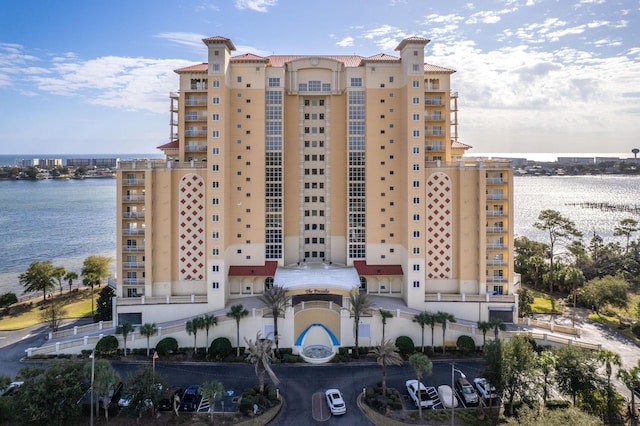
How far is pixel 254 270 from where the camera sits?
46562mm

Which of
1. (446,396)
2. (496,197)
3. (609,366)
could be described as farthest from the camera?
(496,197)

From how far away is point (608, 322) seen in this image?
46.1m

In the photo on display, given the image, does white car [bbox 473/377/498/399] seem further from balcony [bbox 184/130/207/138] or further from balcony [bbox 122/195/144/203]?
balcony [bbox 122/195/144/203]

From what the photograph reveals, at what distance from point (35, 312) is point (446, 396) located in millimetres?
50042

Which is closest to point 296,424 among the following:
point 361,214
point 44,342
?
point 361,214

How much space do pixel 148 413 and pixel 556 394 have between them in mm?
31100

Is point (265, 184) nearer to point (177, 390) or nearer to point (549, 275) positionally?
point (177, 390)

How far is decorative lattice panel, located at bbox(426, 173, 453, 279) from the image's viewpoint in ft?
150

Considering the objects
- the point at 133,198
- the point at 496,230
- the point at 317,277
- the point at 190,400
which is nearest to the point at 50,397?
the point at 190,400

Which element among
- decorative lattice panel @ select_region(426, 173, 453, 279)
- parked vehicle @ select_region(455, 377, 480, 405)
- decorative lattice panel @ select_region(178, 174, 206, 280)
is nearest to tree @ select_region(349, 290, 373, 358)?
parked vehicle @ select_region(455, 377, 480, 405)

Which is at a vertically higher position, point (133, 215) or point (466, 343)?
point (133, 215)

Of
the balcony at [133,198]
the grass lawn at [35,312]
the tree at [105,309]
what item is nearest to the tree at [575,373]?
the balcony at [133,198]

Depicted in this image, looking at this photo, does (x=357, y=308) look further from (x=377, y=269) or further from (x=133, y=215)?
(x=133, y=215)

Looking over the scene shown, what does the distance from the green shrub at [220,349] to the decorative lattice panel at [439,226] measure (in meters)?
22.8
